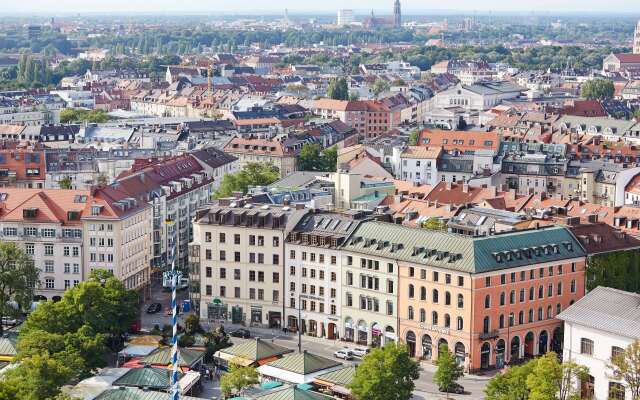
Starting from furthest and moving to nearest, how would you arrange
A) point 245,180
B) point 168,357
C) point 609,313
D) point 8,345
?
point 245,180, point 8,345, point 168,357, point 609,313

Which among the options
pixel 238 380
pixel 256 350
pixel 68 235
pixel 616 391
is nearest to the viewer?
pixel 616 391

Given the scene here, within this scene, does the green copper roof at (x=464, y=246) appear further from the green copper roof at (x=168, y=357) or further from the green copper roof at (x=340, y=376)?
the green copper roof at (x=168, y=357)

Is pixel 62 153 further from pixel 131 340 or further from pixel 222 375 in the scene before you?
pixel 222 375

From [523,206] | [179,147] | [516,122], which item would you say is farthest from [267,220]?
[516,122]

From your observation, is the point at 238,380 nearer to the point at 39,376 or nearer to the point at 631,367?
the point at 39,376

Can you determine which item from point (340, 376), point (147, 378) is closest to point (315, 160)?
point (340, 376)
